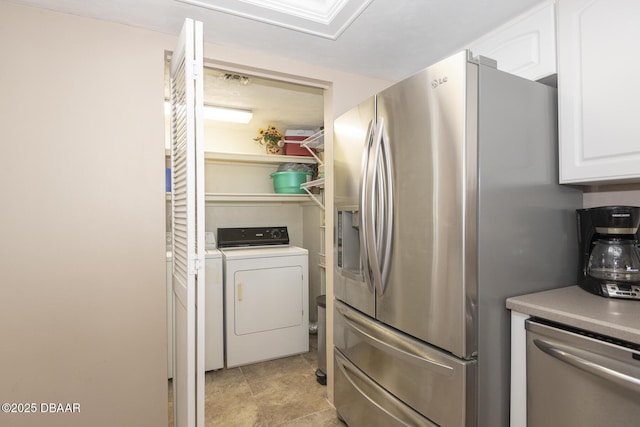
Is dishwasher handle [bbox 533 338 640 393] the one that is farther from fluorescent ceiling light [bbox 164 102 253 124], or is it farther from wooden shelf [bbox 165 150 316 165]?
fluorescent ceiling light [bbox 164 102 253 124]

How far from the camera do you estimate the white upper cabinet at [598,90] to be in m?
1.16

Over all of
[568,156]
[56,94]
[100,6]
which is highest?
[100,6]

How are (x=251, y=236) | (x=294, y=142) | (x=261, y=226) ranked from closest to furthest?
(x=251, y=236) → (x=294, y=142) → (x=261, y=226)

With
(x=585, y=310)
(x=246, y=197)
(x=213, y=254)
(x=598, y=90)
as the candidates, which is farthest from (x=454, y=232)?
(x=246, y=197)

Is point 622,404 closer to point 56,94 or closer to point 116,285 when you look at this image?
point 116,285

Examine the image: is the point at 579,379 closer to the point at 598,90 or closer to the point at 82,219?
the point at 598,90

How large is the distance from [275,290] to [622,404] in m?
2.28

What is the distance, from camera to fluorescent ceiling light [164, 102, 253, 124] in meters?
2.77

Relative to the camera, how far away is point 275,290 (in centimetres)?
280

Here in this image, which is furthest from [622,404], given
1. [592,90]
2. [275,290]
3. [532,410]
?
[275,290]

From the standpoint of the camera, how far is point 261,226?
3471 mm

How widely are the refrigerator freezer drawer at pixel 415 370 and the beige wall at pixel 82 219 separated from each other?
1.07 meters

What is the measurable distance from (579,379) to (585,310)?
229 millimetres

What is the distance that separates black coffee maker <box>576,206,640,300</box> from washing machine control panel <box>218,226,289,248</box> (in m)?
2.41
